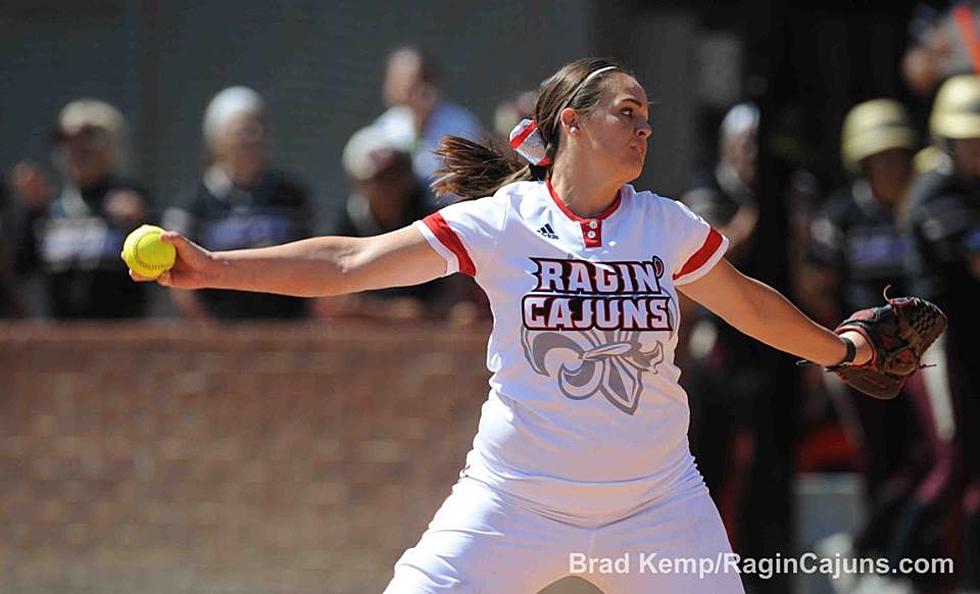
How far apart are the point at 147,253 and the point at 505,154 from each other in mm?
1283

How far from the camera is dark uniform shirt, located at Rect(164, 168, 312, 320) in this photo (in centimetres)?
845

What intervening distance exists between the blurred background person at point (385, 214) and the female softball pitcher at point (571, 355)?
12.2ft

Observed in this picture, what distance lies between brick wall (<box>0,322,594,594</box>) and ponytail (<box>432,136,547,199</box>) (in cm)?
320

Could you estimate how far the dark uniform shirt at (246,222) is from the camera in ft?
27.7

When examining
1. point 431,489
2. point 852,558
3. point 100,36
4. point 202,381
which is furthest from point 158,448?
point 852,558

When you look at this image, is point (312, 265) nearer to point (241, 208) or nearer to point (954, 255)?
point (241, 208)

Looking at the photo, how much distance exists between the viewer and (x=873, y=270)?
860 cm

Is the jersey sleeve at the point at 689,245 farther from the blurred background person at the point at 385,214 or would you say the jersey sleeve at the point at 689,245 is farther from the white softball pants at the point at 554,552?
the blurred background person at the point at 385,214

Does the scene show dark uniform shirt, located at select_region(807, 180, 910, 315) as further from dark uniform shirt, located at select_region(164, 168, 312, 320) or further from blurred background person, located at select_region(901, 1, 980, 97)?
dark uniform shirt, located at select_region(164, 168, 312, 320)

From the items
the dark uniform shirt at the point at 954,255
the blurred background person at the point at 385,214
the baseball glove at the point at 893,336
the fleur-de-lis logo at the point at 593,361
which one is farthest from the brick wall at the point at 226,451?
the fleur-de-lis logo at the point at 593,361

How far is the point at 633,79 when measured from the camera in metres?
4.66

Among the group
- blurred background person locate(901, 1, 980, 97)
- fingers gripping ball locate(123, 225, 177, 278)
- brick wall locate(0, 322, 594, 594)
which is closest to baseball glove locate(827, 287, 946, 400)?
fingers gripping ball locate(123, 225, 177, 278)

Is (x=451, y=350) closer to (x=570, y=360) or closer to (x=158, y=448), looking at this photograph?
(x=158, y=448)

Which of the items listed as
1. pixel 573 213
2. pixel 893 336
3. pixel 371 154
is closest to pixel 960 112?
pixel 371 154
